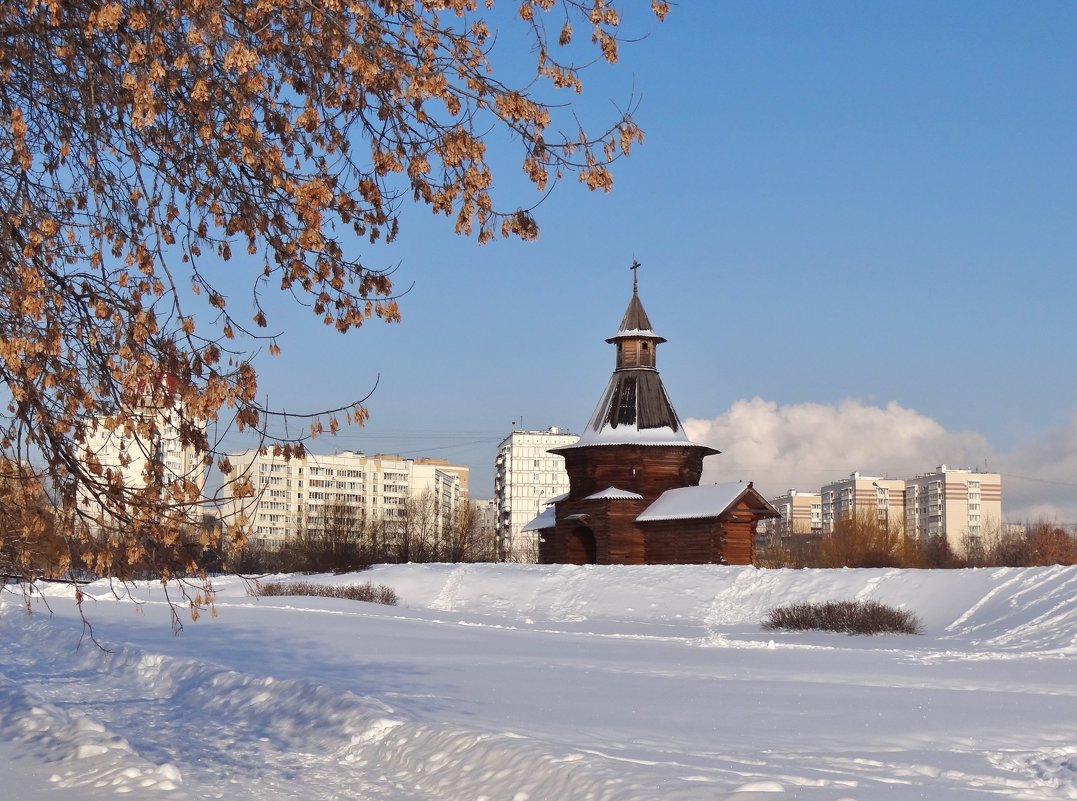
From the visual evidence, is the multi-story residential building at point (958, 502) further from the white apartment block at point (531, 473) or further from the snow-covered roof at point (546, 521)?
the snow-covered roof at point (546, 521)

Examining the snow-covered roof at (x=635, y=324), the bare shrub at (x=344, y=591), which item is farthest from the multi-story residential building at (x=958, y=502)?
the bare shrub at (x=344, y=591)

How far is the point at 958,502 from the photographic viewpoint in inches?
6526

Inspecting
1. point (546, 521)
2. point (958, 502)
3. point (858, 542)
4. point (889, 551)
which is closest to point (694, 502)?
point (546, 521)

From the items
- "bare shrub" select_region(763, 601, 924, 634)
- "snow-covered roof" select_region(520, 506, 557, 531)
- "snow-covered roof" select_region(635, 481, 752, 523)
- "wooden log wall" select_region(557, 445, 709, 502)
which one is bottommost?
"bare shrub" select_region(763, 601, 924, 634)

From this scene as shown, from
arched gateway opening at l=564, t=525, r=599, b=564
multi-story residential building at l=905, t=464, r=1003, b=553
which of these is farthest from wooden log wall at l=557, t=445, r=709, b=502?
multi-story residential building at l=905, t=464, r=1003, b=553

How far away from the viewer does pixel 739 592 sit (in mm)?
31391

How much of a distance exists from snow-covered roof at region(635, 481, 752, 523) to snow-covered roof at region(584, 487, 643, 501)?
0.58 metres

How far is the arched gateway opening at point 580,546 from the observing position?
4091 centimetres

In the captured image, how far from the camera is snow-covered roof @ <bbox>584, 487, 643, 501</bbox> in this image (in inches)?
1534

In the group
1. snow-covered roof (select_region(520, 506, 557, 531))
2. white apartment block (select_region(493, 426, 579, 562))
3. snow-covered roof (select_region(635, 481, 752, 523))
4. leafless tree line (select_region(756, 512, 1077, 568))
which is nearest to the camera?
snow-covered roof (select_region(635, 481, 752, 523))

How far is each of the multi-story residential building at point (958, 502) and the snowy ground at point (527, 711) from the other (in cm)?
14755

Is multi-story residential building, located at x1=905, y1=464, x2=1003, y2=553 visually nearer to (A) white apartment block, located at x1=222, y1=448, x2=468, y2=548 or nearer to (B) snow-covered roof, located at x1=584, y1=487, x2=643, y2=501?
(A) white apartment block, located at x1=222, y1=448, x2=468, y2=548

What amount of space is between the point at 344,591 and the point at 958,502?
146767 millimetres

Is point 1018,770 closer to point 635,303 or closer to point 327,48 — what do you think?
point 327,48
